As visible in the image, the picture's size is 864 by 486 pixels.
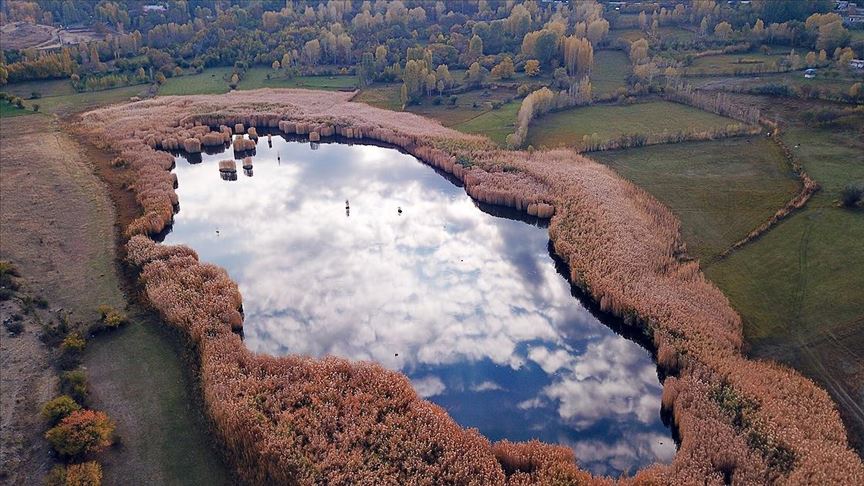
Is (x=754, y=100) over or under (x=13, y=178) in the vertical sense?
over

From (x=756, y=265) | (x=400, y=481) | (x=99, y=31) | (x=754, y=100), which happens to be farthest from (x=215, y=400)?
(x=99, y=31)

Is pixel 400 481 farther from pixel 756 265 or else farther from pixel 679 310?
pixel 756 265

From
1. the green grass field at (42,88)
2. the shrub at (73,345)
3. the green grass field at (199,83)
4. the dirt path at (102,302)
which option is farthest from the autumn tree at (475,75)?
the shrub at (73,345)

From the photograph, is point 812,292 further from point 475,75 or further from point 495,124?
point 475,75

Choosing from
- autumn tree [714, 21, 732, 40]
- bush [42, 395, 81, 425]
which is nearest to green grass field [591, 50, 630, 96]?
autumn tree [714, 21, 732, 40]

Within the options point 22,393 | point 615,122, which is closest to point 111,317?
point 22,393

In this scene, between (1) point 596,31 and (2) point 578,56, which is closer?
(2) point 578,56

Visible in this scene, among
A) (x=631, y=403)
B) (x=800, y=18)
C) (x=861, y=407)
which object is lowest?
(x=631, y=403)
